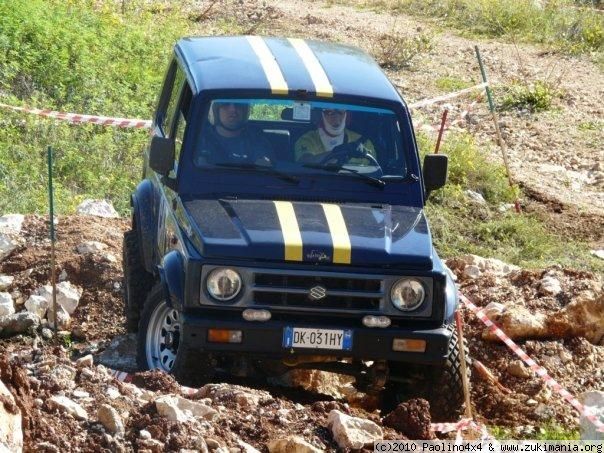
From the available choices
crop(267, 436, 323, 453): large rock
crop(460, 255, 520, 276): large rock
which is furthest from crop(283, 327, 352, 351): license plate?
crop(460, 255, 520, 276): large rock

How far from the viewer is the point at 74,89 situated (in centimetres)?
1444

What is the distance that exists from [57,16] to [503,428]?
9584mm

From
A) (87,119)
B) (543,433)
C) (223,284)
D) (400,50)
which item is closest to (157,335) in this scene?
(223,284)

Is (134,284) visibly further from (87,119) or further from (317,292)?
(87,119)

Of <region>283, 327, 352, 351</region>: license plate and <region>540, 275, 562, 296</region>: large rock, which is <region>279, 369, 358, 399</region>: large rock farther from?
<region>540, 275, 562, 296</region>: large rock

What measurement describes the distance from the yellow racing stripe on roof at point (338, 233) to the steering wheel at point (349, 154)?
0.35 meters

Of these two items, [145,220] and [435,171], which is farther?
[145,220]

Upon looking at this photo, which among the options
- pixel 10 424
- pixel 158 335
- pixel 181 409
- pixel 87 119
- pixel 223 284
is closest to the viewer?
pixel 10 424

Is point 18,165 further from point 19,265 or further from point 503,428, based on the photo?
point 503,428

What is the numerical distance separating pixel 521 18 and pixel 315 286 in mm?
15550

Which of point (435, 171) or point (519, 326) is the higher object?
point (435, 171)

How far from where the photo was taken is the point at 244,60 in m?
8.55

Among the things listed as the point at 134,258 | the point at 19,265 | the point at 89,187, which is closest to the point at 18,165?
the point at 89,187

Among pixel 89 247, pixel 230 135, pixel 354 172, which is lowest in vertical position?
pixel 89 247
